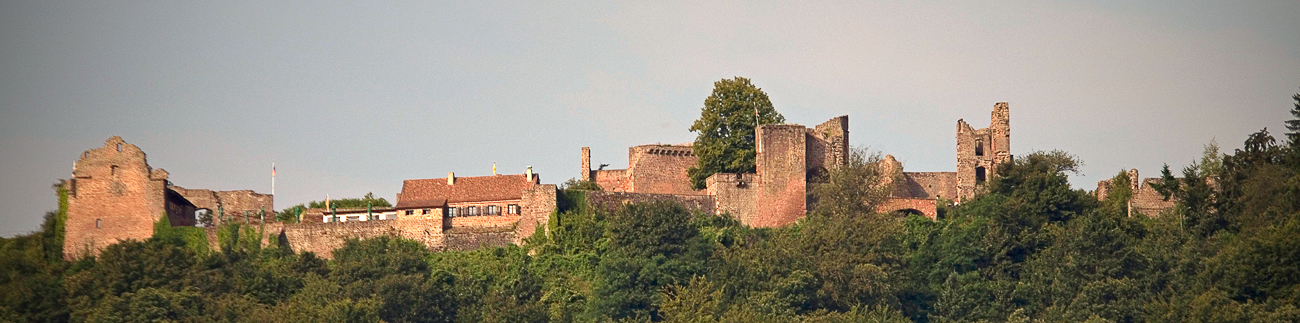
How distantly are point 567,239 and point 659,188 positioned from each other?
6.93 m

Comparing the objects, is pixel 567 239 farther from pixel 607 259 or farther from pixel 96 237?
pixel 96 237

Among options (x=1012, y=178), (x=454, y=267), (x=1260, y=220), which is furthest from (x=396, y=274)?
(x=1260, y=220)

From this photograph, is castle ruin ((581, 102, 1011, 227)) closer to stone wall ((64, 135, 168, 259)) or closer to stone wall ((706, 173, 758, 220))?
stone wall ((706, 173, 758, 220))

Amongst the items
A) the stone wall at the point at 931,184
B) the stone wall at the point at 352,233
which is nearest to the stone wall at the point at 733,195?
the stone wall at the point at 931,184

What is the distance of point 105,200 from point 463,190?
10822mm

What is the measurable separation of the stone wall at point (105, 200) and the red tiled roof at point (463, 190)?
795 centimetres

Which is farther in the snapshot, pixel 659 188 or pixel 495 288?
pixel 659 188

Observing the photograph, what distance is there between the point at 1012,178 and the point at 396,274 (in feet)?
61.9

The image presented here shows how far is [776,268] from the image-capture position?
74.8 meters

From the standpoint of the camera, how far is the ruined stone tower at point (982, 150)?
81750mm

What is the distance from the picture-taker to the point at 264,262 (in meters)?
77.5

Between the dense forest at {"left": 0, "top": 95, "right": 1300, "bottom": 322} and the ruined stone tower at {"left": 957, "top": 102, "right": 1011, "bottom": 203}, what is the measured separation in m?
2.71

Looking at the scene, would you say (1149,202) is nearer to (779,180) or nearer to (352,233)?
(779,180)

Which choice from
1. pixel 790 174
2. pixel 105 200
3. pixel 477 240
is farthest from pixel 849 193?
pixel 105 200
